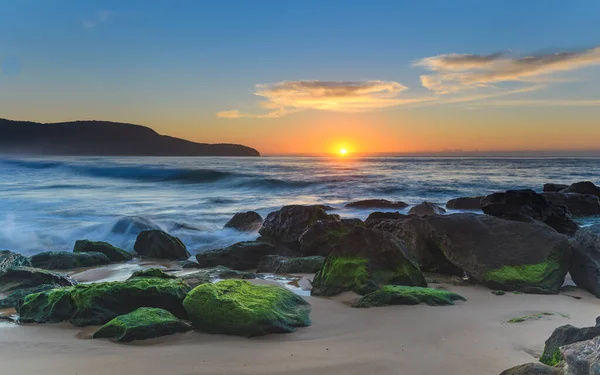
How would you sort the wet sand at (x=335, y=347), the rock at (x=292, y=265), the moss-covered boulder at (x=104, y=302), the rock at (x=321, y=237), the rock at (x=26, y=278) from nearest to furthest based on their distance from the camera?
the wet sand at (x=335, y=347) < the moss-covered boulder at (x=104, y=302) < the rock at (x=26, y=278) < the rock at (x=292, y=265) < the rock at (x=321, y=237)

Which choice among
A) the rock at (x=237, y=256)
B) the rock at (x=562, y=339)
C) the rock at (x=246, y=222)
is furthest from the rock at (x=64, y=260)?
the rock at (x=562, y=339)

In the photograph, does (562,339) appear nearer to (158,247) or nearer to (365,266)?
(365,266)

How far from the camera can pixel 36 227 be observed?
1391cm

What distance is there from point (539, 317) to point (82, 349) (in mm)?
4064

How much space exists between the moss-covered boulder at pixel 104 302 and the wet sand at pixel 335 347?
0.18 m

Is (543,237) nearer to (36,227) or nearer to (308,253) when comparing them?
(308,253)

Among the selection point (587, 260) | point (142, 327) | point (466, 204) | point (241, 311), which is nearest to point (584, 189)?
point (466, 204)

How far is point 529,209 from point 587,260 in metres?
6.01

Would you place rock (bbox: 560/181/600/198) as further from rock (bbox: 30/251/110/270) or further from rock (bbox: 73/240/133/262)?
rock (bbox: 30/251/110/270)

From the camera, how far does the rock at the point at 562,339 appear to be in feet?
9.70

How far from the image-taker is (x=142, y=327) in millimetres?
4074

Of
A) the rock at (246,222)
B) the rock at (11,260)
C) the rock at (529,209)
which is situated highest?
the rock at (529,209)

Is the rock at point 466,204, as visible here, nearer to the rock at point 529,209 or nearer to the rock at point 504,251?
the rock at point 529,209

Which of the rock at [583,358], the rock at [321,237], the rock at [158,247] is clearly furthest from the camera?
the rock at [158,247]
